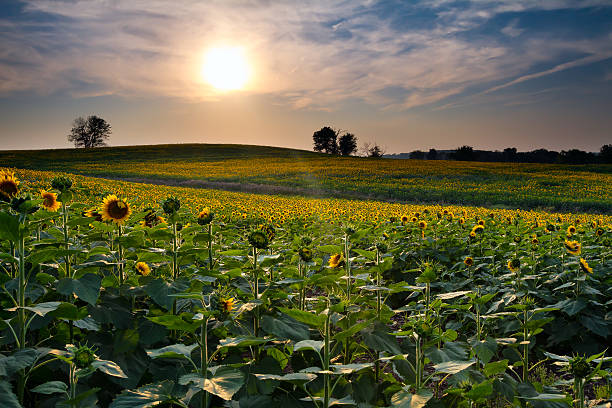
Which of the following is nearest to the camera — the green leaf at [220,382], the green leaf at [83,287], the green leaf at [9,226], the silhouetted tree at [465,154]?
the green leaf at [220,382]

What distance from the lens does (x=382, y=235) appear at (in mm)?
7539

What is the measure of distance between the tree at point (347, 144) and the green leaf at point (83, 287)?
358 ft

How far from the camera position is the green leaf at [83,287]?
6.47 ft

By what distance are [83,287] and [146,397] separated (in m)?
0.73

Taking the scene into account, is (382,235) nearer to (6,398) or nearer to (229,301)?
(229,301)

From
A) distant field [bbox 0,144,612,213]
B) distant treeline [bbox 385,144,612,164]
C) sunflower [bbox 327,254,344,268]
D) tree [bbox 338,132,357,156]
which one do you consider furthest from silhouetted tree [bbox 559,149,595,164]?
sunflower [bbox 327,254,344,268]

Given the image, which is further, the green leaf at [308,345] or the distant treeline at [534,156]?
the distant treeline at [534,156]

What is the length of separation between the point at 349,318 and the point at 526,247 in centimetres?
459

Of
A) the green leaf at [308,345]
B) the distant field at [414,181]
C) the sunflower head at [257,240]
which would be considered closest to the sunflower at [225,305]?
the sunflower head at [257,240]

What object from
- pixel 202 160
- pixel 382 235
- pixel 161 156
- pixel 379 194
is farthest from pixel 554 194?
pixel 161 156

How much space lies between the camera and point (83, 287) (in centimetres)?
202

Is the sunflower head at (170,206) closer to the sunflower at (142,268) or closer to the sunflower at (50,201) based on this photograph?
the sunflower at (142,268)

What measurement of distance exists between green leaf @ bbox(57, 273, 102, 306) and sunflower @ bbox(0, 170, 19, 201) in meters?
0.89

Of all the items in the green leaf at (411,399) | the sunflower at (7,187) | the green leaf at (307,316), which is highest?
the sunflower at (7,187)
